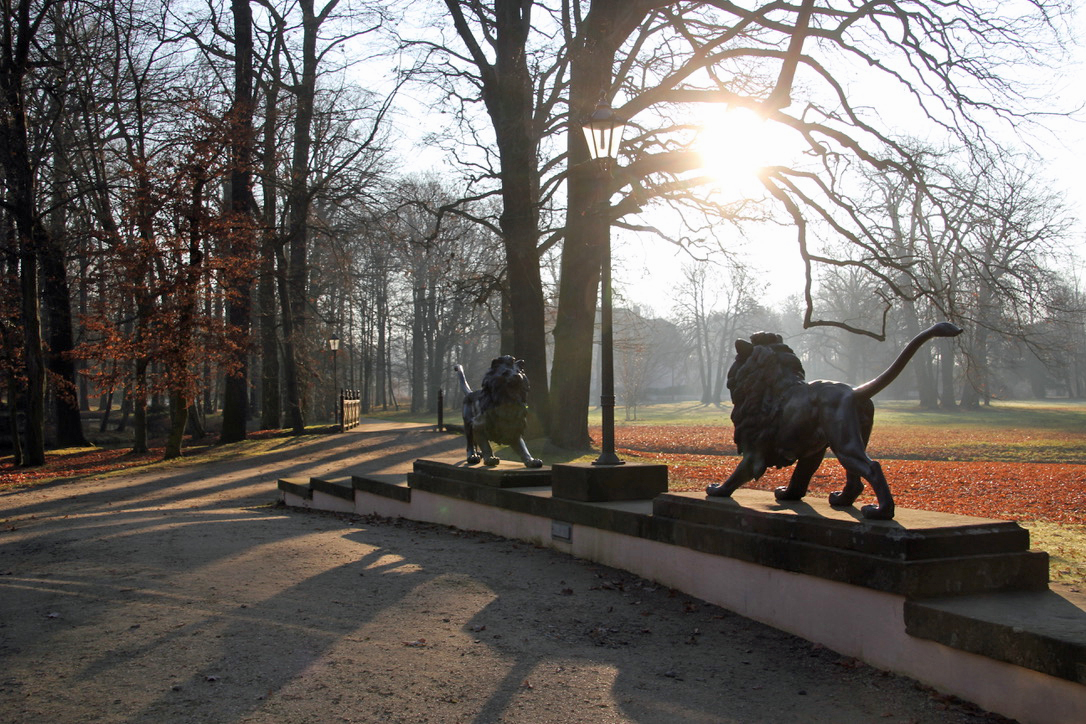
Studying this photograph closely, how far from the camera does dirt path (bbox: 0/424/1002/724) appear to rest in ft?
13.3

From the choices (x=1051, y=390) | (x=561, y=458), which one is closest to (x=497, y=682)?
(x=561, y=458)

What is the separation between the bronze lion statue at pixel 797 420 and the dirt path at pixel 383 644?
101 cm

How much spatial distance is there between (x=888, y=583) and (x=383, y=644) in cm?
285

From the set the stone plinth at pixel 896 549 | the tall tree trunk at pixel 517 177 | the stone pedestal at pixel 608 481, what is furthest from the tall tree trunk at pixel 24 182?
the stone plinth at pixel 896 549

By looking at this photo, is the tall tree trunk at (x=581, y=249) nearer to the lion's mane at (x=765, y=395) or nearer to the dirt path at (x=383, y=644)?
the dirt path at (x=383, y=644)

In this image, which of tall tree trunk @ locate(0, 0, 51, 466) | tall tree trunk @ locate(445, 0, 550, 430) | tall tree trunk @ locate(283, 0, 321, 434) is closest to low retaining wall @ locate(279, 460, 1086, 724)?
tall tree trunk @ locate(445, 0, 550, 430)

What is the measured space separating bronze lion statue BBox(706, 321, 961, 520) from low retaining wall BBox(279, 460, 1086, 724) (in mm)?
206

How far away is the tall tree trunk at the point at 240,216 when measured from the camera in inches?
Result: 779

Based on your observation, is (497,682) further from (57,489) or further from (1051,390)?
(1051,390)

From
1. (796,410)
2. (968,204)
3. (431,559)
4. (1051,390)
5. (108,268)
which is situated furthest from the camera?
(1051,390)

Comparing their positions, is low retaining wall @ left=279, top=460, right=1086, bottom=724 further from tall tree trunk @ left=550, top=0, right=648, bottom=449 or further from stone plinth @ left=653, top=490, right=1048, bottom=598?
tall tree trunk @ left=550, top=0, right=648, bottom=449

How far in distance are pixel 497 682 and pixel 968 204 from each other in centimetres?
1316

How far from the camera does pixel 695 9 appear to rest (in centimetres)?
1683

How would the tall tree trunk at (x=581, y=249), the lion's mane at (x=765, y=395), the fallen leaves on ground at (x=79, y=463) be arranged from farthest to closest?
the fallen leaves on ground at (x=79, y=463)
the tall tree trunk at (x=581, y=249)
the lion's mane at (x=765, y=395)
